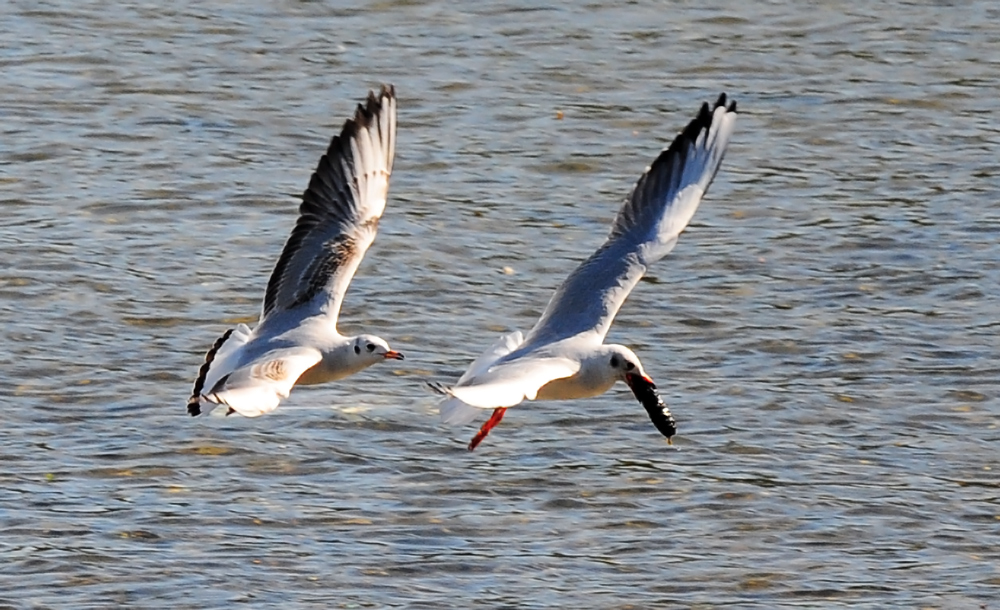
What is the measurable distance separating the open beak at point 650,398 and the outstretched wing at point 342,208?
4.57 feet

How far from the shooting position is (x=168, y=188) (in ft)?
48.0

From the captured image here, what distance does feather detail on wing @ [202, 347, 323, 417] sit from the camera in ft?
25.3

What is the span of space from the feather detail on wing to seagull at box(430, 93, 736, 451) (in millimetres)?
582

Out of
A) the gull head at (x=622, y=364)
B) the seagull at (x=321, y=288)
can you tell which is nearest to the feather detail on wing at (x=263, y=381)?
the seagull at (x=321, y=288)

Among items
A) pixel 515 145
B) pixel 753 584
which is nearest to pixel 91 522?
pixel 753 584

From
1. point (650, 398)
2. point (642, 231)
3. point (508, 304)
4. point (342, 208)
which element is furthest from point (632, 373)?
point (508, 304)

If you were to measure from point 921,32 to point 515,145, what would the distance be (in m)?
4.72

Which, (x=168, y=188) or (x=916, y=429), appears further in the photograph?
(x=168, y=188)

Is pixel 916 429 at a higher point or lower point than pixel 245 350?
lower

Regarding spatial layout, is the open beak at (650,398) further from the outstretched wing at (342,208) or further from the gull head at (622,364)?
the outstretched wing at (342,208)

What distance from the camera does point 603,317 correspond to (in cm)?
912

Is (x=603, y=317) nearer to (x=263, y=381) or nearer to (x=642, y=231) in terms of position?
(x=642, y=231)

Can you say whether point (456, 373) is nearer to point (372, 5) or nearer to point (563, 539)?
point (563, 539)

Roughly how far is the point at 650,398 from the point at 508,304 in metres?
3.85
